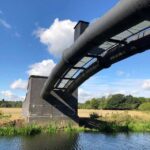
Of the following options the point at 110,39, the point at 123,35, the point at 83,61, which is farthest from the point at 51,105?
the point at 123,35

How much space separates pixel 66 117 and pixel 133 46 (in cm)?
2337

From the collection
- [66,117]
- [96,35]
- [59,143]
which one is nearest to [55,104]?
[66,117]

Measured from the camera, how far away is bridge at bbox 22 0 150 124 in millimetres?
12672

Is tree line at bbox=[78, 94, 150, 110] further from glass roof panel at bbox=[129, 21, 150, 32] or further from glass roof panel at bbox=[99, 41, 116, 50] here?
glass roof panel at bbox=[129, 21, 150, 32]

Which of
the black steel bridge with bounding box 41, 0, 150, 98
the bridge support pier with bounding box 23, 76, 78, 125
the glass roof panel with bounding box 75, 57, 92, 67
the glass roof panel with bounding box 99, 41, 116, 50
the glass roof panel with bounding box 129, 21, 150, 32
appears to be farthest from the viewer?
the bridge support pier with bounding box 23, 76, 78, 125

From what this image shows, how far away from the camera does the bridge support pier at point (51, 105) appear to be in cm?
4055

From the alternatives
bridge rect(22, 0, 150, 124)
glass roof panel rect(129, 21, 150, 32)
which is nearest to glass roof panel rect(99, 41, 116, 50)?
bridge rect(22, 0, 150, 124)

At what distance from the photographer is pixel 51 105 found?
41156 mm

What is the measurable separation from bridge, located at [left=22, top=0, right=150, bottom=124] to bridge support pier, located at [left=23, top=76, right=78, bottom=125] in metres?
6.21

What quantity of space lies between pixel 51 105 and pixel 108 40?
2317 centimetres

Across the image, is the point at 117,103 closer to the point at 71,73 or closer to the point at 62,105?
the point at 62,105

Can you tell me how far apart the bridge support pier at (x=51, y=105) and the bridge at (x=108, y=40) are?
6211mm

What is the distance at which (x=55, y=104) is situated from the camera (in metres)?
41.2

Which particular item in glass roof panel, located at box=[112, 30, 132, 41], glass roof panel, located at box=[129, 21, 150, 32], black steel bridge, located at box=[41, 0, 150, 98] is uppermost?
glass roof panel, located at box=[112, 30, 132, 41]
